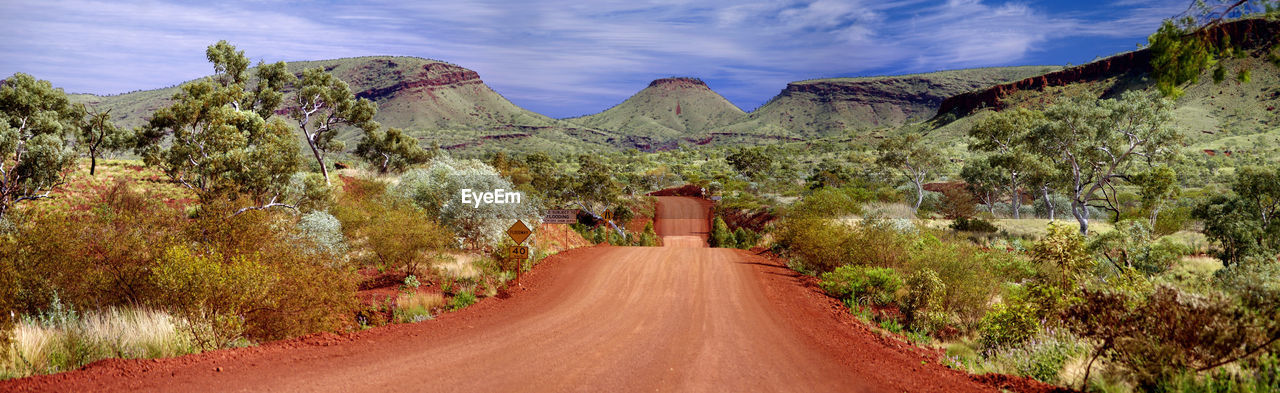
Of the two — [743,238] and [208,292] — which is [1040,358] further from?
[743,238]

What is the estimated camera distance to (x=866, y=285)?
13094 mm

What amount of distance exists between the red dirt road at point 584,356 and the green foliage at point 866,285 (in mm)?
872

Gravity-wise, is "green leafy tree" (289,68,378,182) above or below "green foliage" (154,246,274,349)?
above

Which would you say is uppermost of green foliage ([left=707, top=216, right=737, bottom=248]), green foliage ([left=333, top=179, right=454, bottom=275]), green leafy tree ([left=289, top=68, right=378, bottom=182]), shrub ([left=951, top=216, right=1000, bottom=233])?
green leafy tree ([left=289, top=68, right=378, bottom=182])

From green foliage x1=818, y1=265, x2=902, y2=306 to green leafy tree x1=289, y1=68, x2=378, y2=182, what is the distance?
2869 centimetres

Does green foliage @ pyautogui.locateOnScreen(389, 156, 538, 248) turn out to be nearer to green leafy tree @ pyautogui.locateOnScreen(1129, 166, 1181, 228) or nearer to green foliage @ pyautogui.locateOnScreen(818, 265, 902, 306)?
green foliage @ pyautogui.locateOnScreen(818, 265, 902, 306)

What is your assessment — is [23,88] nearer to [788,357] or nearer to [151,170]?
[151,170]

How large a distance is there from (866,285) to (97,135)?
43.8 m

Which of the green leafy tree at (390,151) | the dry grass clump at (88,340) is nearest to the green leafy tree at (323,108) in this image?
the green leafy tree at (390,151)

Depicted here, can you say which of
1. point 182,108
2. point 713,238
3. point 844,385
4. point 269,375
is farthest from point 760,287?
point 713,238

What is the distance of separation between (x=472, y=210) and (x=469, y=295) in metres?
8.05

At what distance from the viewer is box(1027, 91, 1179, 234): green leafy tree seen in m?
22.5

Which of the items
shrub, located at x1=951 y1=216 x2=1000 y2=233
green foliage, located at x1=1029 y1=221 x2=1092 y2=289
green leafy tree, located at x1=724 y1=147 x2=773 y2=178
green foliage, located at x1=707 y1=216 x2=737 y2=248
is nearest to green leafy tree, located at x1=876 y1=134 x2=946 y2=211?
shrub, located at x1=951 y1=216 x2=1000 y2=233

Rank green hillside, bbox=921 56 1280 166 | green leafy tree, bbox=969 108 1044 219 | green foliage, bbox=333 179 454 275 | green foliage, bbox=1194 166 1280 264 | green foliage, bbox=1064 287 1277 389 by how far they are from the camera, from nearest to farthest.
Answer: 1. green foliage, bbox=1064 287 1277 389
2. green foliage, bbox=333 179 454 275
3. green foliage, bbox=1194 166 1280 264
4. green leafy tree, bbox=969 108 1044 219
5. green hillside, bbox=921 56 1280 166
